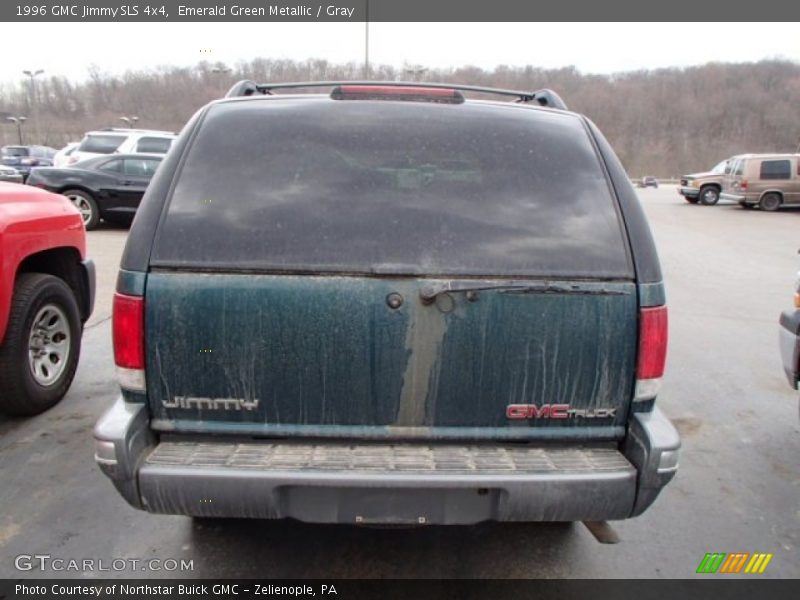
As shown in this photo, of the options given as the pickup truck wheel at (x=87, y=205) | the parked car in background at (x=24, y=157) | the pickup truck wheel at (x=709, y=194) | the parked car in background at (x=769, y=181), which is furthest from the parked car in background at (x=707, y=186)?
the parked car in background at (x=24, y=157)

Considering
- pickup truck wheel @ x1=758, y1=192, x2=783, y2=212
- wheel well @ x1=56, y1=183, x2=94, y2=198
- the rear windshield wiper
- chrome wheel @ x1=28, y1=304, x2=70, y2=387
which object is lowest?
pickup truck wheel @ x1=758, y1=192, x2=783, y2=212

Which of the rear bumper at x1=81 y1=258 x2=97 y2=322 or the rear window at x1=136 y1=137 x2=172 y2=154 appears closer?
the rear bumper at x1=81 y1=258 x2=97 y2=322

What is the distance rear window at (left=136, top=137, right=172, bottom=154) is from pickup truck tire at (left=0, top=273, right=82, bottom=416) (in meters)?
13.1

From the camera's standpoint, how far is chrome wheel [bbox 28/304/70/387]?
4.05 meters

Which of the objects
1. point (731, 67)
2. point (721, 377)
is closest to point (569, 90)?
point (731, 67)

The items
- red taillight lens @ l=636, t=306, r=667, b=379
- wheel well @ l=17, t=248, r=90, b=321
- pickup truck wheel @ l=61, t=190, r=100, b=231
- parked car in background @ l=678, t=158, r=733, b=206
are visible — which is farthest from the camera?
parked car in background @ l=678, t=158, r=733, b=206

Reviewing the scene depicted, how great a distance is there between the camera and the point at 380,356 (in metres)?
2.12

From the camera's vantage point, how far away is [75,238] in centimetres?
441

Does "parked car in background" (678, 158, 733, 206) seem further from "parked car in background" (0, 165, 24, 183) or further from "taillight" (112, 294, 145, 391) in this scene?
"taillight" (112, 294, 145, 391)

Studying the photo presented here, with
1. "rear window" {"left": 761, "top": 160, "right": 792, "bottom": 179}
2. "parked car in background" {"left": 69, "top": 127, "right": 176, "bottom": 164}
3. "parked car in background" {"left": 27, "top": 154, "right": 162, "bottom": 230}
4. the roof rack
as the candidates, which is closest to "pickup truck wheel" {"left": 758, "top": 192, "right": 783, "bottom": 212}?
"rear window" {"left": 761, "top": 160, "right": 792, "bottom": 179}

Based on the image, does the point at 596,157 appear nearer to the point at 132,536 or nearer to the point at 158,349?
the point at 158,349

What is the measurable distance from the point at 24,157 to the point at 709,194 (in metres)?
32.5
